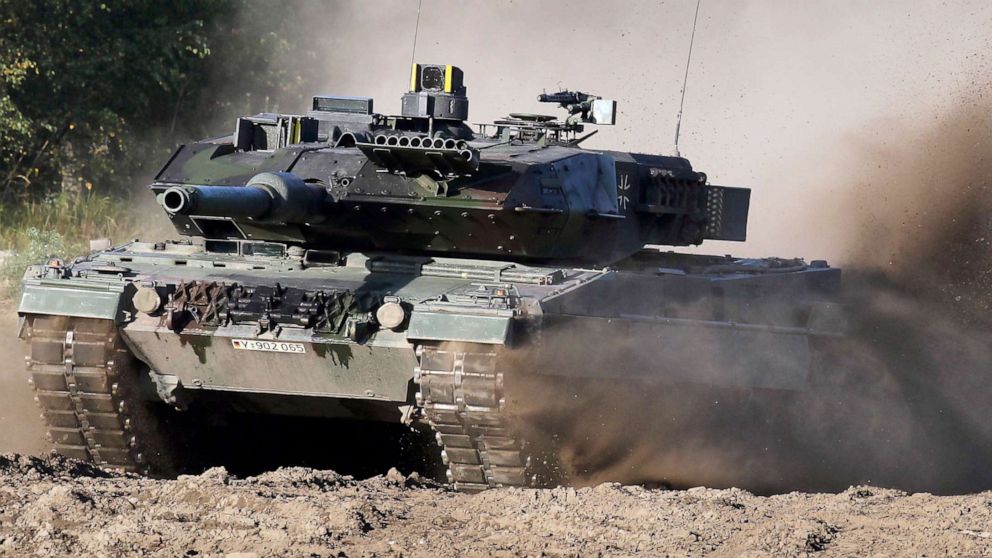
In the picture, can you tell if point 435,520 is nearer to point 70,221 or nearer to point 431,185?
point 431,185

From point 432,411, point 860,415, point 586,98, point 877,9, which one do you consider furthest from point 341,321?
point 877,9

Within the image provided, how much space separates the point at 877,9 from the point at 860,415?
11402 mm

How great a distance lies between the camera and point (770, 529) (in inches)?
371

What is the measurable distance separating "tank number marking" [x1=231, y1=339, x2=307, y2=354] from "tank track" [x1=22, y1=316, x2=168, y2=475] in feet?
3.35

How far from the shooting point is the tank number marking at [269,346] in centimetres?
1190

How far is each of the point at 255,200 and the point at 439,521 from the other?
3.04 metres

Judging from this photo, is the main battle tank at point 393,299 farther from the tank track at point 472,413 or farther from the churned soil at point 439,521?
the churned soil at point 439,521

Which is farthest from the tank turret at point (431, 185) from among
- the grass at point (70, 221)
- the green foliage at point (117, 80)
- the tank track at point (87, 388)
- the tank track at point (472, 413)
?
the green foliage at point (117, 80)

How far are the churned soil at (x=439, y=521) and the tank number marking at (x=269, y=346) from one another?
3.40 feet

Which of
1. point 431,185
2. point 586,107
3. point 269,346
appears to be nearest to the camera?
→ point 269,346

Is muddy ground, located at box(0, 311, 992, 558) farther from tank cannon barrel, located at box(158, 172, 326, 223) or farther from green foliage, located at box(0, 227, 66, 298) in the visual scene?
green foliage, located at box(0, 227, 66, 298)

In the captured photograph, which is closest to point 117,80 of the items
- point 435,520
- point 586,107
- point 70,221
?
point 70,221

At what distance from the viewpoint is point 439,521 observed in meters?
9.95

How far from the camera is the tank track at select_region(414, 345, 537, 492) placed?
11391 mm
